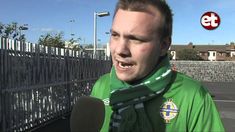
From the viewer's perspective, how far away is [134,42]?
176 centimetres

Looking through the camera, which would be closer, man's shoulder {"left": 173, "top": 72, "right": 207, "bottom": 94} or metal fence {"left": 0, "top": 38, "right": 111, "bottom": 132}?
man's shoulder {"left": 173, "top": 72, "right": 207, "bottom": 94}

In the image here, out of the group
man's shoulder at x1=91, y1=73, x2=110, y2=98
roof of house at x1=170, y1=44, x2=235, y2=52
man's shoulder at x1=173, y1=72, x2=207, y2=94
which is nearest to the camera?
man's shoulder at x1=173, y1=72, x2=207, y2=94

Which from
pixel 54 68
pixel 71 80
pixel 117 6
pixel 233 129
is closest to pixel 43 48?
pixel 54 68

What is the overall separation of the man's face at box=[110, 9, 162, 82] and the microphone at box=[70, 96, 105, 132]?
1.12ft

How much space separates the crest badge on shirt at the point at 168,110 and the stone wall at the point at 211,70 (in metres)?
34.3

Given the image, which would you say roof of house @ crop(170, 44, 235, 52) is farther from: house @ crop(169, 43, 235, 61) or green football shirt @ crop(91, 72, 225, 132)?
green football shirt @ crop(91, 72, 225, 132)

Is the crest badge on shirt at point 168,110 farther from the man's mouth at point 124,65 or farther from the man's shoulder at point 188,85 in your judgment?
the man's mouth at point 124,65

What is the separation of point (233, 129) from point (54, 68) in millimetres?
4671

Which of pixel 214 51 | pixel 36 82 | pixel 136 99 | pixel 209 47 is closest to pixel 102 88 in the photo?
pixel 136 99

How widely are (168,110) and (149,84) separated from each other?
0.13 metres

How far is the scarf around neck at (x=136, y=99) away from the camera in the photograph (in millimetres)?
1813

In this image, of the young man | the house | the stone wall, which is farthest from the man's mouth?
the house

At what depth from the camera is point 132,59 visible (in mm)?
1739

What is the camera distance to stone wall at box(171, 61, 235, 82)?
36000 millimetres
